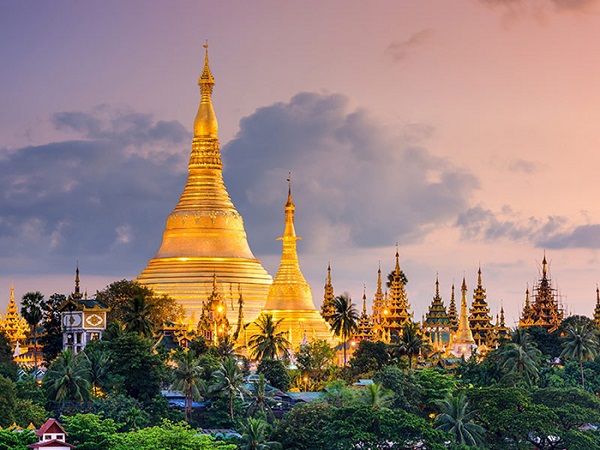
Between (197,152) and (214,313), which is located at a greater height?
(197,152)

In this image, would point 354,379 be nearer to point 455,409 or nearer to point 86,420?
point 455,409

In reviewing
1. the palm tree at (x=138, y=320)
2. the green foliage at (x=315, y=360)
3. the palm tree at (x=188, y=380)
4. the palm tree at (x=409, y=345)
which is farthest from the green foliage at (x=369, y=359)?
the palm tree at (x=188, y=380)

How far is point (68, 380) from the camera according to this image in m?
86.0

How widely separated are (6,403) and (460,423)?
943 inches

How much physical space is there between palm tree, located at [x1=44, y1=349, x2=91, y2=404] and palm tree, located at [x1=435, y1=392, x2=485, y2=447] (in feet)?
63.4

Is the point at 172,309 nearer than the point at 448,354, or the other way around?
the point at 172,309

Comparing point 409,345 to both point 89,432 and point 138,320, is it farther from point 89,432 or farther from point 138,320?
point 89,432

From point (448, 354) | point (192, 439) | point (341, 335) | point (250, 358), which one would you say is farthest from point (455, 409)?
point (448, 354)

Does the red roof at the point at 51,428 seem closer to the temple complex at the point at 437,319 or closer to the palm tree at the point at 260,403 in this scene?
the palm tree at the point at 260,403

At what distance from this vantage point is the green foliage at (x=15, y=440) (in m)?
74.0

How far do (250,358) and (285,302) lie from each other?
51.0ft

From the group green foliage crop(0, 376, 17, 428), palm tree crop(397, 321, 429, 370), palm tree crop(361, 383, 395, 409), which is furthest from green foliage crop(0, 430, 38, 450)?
palm tree crop(397, 321, 429, 370)

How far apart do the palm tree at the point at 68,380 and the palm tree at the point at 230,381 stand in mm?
7582

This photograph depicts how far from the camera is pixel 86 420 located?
77875mm
